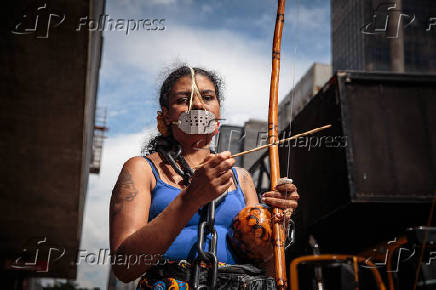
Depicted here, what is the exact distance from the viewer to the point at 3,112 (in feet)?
38.2

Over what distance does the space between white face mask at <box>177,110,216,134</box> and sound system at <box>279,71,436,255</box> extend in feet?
22.7

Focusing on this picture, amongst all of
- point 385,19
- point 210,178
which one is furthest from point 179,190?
point 385,19

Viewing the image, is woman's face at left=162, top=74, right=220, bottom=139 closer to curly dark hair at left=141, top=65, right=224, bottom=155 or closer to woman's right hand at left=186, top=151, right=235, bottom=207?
curly dark hair at left=141, top=65, right=224, bottom=155

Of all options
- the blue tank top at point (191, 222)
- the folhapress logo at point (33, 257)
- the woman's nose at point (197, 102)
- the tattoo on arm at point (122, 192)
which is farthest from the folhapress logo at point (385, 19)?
the folhapress logo at point (33, 257)

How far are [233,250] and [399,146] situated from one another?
843cm

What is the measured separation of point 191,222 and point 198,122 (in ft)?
1.70

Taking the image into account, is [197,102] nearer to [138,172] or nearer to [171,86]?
[171,86]

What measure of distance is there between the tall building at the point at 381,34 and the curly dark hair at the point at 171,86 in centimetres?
270

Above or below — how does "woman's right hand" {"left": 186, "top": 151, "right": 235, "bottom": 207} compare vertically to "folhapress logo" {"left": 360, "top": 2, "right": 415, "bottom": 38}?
below

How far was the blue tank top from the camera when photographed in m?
2.36

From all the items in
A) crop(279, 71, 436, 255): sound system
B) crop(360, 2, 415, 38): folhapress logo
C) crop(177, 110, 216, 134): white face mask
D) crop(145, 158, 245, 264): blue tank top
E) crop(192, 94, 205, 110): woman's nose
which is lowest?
crop(145, 158, 245, 264): blue tank top

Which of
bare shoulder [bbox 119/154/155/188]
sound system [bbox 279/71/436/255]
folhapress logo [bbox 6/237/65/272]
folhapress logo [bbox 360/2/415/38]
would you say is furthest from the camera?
folhapress logo [bbox 6/237/65/272]

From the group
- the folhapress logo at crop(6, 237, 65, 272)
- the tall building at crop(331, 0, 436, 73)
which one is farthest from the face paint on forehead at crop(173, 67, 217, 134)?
the folhapress logo at crop(6, 237, 65, 272)

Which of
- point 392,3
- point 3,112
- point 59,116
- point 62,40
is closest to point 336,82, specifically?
point 392,3
